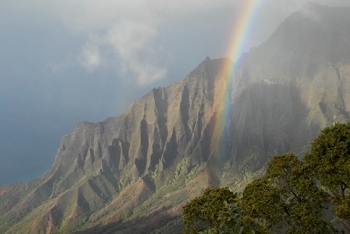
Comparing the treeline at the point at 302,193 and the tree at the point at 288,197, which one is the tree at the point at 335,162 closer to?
the treeline at the point at 302,193

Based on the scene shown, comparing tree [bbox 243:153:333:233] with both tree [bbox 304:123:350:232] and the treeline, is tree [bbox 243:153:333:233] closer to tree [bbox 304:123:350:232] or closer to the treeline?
the treeline

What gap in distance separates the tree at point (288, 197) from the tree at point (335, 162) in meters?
1.52

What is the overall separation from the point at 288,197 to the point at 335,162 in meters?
6.08

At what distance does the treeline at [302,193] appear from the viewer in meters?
27.5

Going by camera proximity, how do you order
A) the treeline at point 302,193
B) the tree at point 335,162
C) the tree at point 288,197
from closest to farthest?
1. the tree at point 335,162
2. the treeline at point 302,193
3. the tree at point 288,197

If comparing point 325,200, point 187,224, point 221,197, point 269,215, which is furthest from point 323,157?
point 187,224

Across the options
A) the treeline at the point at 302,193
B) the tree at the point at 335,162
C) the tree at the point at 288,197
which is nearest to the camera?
the tree at the point at 335,162

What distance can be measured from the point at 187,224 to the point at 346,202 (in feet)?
51.2

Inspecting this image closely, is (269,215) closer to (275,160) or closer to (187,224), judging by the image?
(275,160)

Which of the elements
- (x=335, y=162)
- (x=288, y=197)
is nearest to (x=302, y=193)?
(x=288, y=197)

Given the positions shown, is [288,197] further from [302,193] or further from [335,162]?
[335,162]

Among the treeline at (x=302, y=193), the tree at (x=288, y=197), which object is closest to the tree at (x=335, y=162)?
the treeline at (x=302, y=193)

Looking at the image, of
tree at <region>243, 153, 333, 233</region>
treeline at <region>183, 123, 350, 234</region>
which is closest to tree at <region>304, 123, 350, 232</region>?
treeline at <region>183, 123, 350, 234</region>

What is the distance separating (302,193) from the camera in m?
30.5
